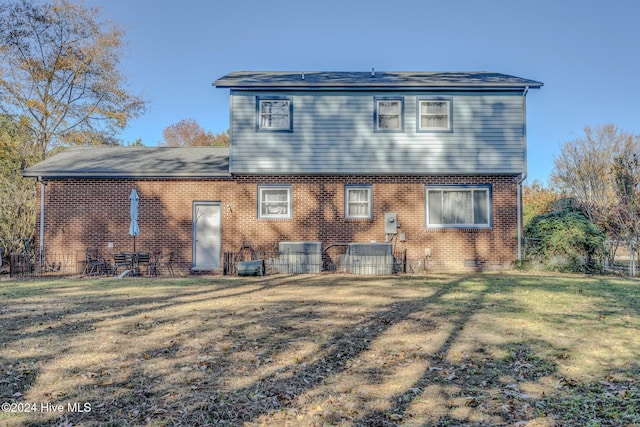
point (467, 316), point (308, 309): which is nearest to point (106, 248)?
point (308, 309)

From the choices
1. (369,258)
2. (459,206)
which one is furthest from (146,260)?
(459,206)

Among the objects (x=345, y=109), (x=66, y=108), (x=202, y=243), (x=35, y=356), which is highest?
(x=66, y=108)

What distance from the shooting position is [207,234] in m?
14.2

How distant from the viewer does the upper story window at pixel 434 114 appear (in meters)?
14.0

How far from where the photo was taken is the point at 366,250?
515 inches

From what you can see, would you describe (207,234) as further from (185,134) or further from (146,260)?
(185,134)

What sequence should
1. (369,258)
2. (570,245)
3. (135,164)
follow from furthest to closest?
(135,164) < (570,245) < (369,258)

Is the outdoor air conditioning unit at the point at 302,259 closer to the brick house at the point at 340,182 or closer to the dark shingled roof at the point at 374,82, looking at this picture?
the brick house at the point at 340,182

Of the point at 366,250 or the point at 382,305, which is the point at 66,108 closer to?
the point at 366,250

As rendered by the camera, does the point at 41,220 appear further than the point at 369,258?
Yes

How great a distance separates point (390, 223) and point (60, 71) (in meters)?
21.8

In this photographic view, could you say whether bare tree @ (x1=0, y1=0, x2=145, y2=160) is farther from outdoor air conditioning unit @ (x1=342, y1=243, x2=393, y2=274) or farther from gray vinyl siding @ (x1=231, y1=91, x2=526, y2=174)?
outdoor air conditioning unit @ (x1=342, y1=243, x2=393, y2=274)

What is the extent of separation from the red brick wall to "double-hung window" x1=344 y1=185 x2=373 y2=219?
0.17 metres

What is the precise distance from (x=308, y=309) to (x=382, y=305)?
1345mm
